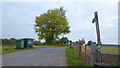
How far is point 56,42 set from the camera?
52.0 m

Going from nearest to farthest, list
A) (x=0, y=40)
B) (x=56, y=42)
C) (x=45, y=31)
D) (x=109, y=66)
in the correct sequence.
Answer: (x=109, y=66)
(x=0, y=40)
(x=45, y=31)
(x=56, y=42)

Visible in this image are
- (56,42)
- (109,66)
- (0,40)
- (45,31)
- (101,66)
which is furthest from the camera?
(56,42)

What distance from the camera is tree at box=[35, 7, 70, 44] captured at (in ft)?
155

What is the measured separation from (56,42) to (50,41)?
349 cm

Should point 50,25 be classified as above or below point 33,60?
above

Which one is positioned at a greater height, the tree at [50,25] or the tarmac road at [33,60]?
the tree at [50,25]

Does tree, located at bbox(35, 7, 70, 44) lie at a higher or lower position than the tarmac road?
higher

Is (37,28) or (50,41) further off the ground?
A: (37,28)

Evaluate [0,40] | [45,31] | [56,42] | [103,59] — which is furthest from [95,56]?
[56,42]

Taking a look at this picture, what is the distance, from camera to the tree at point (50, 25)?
1864 inches

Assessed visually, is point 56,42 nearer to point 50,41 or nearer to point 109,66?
point 50,41

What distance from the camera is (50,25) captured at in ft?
157

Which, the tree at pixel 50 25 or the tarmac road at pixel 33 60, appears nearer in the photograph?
the tarmac road at pixel 33 60

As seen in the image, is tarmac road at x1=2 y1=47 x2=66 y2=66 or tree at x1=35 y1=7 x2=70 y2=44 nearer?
tarmac road at x1=2 y1=47 x2=66 y2=66
